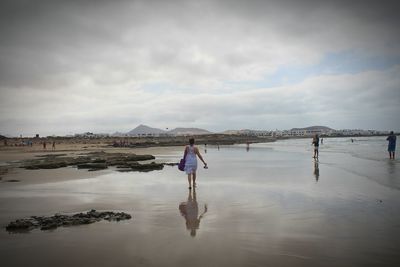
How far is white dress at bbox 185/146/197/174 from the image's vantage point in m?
11.6

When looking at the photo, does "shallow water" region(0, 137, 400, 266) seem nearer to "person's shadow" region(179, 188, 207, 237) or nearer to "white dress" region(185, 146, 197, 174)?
"person's shadow" region(179, 188, 207, 237)

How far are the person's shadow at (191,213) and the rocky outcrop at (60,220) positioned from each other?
1.44 metres

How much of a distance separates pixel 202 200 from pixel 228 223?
8.80 feet

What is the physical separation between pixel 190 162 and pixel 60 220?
5.62 meters

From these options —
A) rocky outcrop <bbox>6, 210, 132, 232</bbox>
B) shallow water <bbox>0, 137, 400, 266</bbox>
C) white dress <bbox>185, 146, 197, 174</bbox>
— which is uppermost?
white dress <bbox>185, 146, 197, 174</bbox>

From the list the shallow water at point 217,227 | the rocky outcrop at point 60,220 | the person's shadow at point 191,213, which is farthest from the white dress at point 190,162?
the rocky outcrop at point 60,220

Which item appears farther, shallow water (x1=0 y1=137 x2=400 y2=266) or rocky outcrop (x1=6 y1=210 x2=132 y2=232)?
rocky outcrop (x1=6 y1=210 x2=132 y2=232)

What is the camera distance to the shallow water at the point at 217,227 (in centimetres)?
487

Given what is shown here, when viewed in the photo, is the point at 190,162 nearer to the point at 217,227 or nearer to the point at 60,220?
the point at 217,227

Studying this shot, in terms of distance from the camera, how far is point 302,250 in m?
5.12

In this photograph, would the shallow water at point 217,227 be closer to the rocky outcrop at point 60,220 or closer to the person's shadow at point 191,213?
the person's shadow at point 191,213

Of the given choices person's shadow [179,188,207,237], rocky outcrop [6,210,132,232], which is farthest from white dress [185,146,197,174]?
rocky outcrop [6,210,132,232]

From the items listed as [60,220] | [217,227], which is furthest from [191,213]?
[60,220]

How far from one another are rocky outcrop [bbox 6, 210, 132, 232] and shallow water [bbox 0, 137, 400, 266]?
31 cm
